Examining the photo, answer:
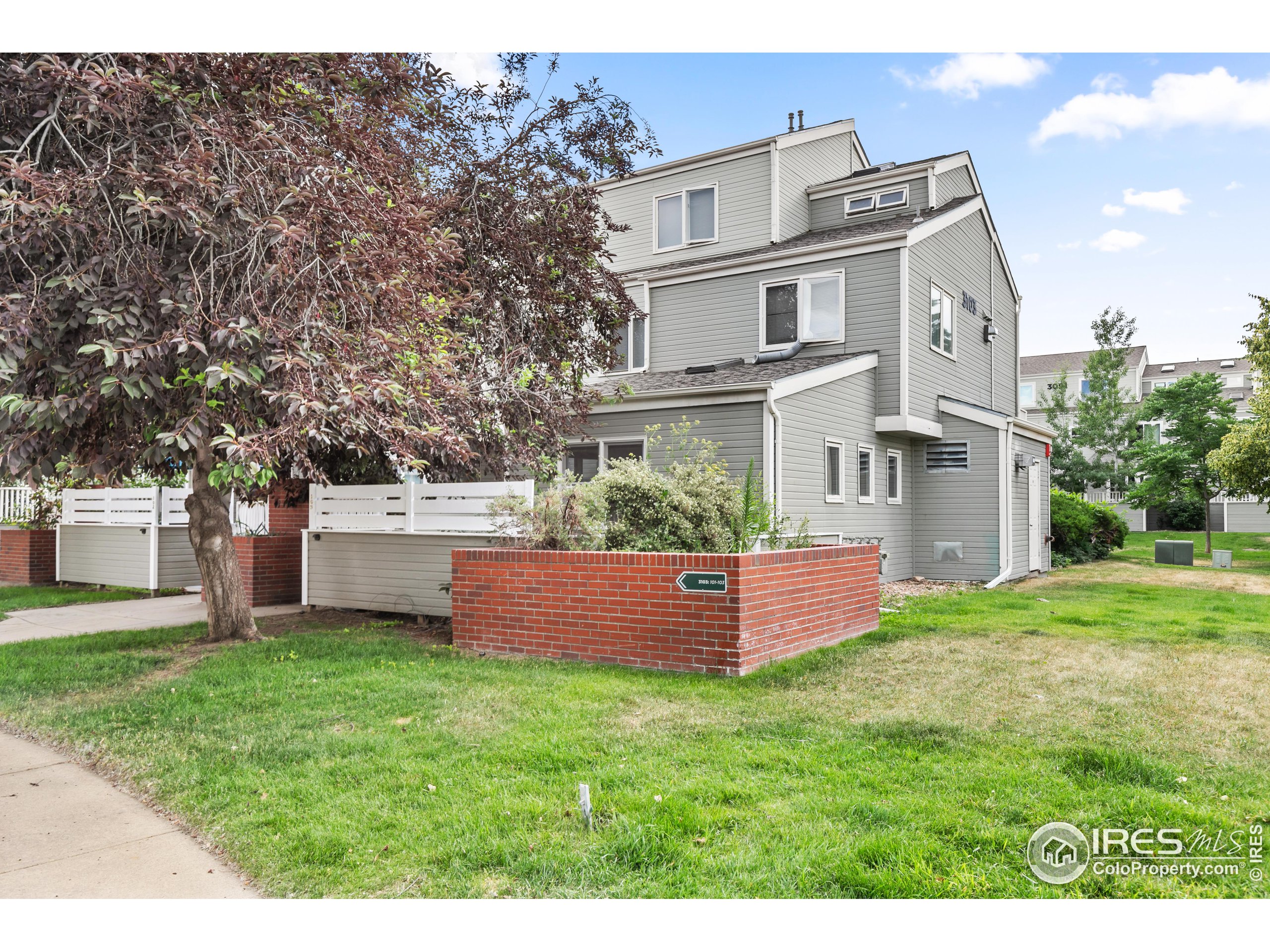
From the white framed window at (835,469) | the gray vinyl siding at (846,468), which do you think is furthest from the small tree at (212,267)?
the white framed window at (835,469)

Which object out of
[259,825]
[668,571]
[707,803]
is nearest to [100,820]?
[259,825]

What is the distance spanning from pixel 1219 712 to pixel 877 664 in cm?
237

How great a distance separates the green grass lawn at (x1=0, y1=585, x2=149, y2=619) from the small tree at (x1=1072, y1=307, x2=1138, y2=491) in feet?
97.3

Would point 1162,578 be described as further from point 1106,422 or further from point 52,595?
point 52,595

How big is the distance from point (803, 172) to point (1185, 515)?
24.2 meters

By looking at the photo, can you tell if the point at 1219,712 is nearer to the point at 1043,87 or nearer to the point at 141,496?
the point at 1043,87

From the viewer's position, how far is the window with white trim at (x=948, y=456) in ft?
51.3

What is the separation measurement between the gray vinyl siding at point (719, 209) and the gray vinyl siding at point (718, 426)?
5193 mm

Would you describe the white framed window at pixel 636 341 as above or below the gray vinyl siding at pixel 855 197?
below

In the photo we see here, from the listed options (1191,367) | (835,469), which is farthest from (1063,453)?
(835,469)

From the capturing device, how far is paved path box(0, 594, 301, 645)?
9.27m

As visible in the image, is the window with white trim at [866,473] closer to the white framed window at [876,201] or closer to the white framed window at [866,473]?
the white framed window at [866,473]

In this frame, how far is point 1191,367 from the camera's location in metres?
42.4
